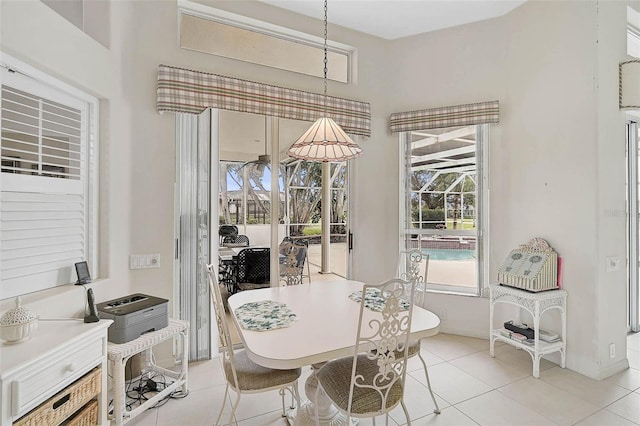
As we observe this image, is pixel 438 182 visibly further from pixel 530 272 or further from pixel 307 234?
pixel 307 234

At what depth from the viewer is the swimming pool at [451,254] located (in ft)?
11.4

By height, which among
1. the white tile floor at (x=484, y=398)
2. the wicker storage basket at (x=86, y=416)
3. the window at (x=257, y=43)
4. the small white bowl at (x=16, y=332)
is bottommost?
the white tile floor at (x=484, y=398)

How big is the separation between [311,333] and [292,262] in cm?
150

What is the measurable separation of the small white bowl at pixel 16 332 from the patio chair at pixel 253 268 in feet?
6.18

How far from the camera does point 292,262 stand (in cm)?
311

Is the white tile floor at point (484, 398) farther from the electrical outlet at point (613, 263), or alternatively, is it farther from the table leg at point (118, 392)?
the electrical outlet at point (613, 263)

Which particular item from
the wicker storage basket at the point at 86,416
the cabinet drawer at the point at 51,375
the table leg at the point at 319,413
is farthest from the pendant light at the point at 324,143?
the wicker storage basket at the point at 86,416

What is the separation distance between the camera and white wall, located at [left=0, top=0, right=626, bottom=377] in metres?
2.48

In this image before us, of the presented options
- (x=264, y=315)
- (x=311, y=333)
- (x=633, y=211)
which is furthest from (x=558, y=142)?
(x=264, y=315)

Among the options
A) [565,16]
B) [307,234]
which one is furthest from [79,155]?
[565,16]

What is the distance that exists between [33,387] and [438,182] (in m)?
3.49

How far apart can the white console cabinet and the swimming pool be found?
303 cm

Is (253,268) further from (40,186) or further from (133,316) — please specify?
(40,186)

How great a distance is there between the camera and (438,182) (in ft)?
11.7
